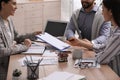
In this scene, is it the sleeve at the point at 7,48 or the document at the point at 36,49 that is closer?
the sleeve at the point at 7,48

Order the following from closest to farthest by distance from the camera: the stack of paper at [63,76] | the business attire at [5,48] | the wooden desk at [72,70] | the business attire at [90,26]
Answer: the stack of paper at [63,76] < the wooden desk at [72,70] < the business attire at [5,48] < the business attire at [90,26]

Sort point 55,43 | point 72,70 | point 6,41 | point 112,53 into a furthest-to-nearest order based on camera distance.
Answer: point 55,43, point 6,41, point 112,53, point 72,70

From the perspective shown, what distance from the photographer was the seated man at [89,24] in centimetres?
341

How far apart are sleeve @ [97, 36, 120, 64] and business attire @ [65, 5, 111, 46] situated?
796 mm

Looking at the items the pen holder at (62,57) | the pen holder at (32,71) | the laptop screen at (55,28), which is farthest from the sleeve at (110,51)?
the laptop screen at (55,28)

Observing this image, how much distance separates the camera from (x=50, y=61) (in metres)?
2.52

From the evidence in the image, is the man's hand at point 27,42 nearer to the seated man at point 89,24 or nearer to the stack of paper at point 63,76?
the seated man at point 89,24

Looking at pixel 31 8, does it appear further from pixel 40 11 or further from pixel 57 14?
pixel 57 14

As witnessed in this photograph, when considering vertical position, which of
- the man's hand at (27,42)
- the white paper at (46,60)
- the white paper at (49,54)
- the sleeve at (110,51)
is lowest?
the white paper at (49,54)

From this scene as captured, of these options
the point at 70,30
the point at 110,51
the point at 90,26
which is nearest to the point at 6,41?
the point at 110,51

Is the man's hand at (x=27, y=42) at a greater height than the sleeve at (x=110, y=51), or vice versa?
the sleeve at (x=110, y=51)

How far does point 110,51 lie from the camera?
2414 millimetres

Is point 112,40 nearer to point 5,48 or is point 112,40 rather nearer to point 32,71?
point 32,71

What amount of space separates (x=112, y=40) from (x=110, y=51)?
0.10 meters
